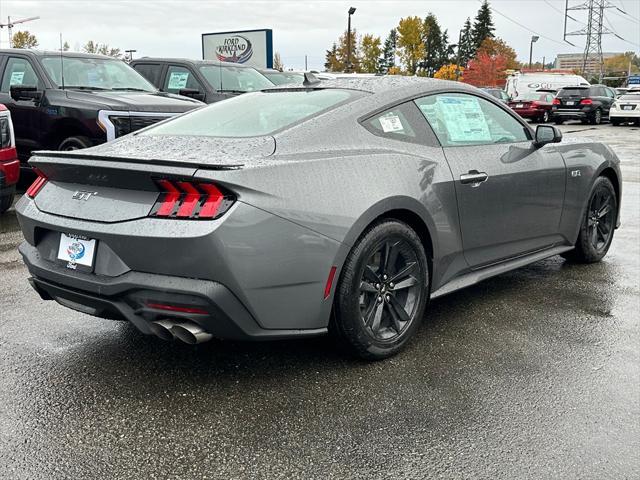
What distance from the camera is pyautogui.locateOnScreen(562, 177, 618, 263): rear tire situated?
5.25 m

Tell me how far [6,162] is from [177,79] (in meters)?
5.09

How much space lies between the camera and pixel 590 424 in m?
2.86

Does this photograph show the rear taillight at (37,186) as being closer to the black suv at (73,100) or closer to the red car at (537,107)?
the black suv at (73,100)

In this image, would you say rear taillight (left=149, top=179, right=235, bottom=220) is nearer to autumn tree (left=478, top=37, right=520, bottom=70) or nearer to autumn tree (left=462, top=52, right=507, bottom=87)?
autumn tree (left=462, top=52, right=507, bottom=87)

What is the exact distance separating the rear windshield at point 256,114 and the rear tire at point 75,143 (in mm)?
4145

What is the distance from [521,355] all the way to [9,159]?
16.9 ft

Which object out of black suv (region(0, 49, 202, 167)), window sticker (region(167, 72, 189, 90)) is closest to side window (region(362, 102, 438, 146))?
black suv (region(0, 49, 202, 167))

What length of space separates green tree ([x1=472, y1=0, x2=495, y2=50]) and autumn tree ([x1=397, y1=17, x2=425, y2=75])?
1136 inches

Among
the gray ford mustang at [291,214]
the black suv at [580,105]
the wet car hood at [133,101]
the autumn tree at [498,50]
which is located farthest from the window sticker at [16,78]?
the autumn tree at [498,50]

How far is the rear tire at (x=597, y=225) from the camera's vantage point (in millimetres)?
5246

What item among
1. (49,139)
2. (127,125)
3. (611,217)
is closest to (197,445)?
(611,217)

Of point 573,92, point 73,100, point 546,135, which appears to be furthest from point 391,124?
point 573,92

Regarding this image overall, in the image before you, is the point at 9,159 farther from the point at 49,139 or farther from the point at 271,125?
the point at 271,125

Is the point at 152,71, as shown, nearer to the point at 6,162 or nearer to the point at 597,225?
the point at 6,162
